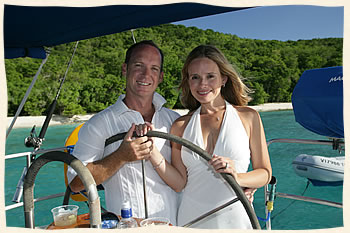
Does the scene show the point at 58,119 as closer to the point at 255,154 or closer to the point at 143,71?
the point at 143,71

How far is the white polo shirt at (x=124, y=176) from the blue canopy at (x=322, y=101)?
1113 millimetres

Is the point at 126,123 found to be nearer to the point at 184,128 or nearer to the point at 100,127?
the point at 100,127

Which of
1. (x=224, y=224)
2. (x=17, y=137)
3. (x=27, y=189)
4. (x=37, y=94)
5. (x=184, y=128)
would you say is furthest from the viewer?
(x=37, y=94)

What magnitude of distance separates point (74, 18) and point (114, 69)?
26.9 meters

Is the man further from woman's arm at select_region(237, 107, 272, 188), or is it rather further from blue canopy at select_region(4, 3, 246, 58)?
woman's arm at select_region(237, 107, 272, 188)

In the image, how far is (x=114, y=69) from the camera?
27500 mm

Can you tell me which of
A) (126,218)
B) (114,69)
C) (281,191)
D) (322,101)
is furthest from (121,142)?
(114,69)

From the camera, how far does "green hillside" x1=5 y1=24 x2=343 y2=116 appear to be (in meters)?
23.2

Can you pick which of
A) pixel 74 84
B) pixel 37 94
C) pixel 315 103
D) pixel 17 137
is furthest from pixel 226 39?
pixel 315 103

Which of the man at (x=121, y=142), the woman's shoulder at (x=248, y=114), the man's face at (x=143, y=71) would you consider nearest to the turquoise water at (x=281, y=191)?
the man at (x=121, y=142)

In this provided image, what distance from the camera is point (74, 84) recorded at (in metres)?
25.7

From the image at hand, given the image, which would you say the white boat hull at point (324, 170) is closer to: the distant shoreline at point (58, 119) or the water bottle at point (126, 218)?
the water bottle at point (126, 218)

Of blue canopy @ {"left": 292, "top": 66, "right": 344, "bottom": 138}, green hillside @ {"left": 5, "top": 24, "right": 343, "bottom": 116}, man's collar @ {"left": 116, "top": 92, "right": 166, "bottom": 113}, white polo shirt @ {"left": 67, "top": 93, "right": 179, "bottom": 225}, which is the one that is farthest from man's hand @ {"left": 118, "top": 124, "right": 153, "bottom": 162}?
green hillside @ {"left": 5, "top": 24, "right": 343, "bottom": 116}

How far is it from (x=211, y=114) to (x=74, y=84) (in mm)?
25958
